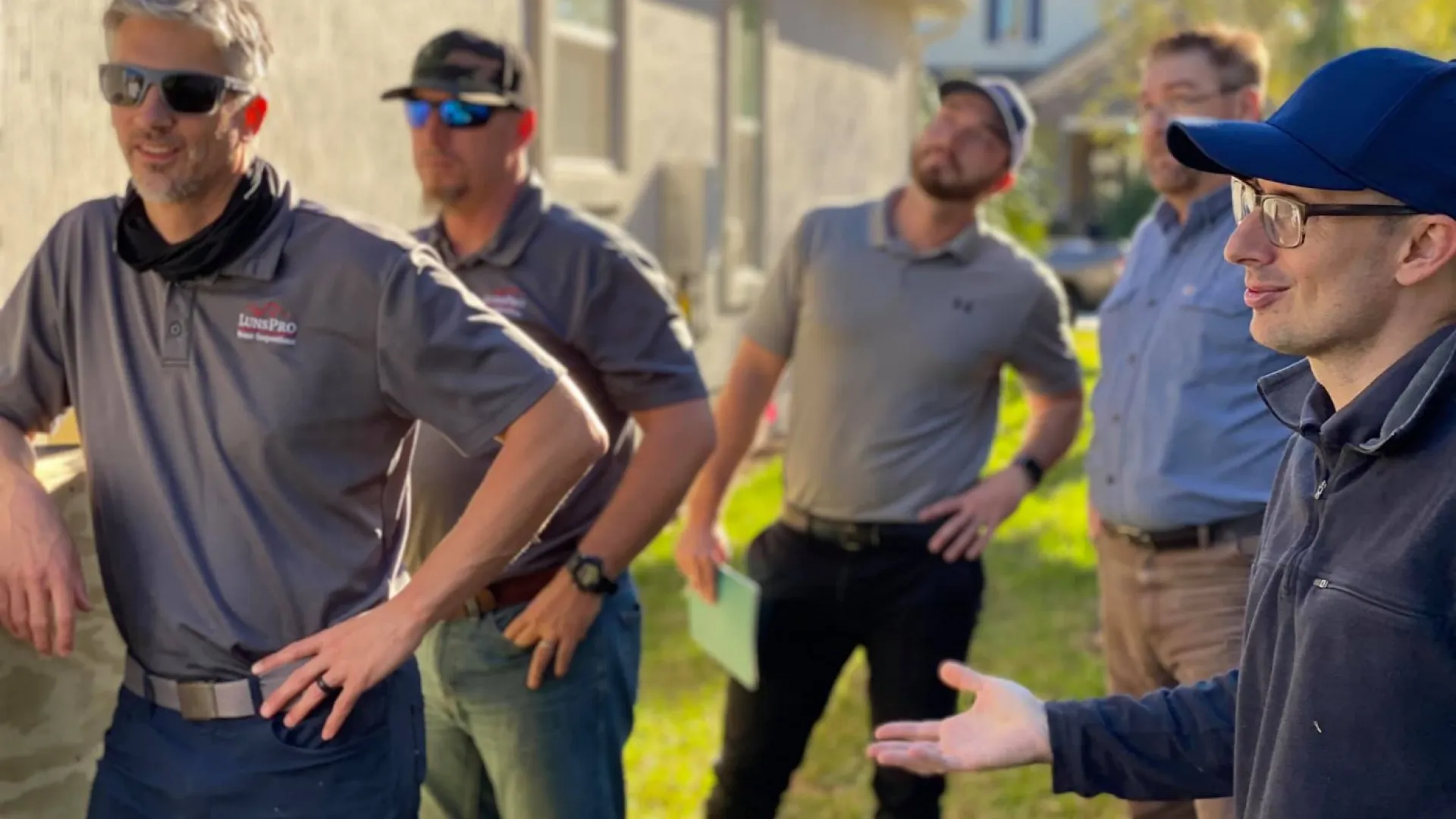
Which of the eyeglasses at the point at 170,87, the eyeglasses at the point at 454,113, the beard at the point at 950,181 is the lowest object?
the beard at the point at 950,181

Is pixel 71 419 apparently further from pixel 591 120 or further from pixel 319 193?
pixel 591 120

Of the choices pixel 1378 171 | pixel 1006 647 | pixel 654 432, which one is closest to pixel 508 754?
pixel 654 432

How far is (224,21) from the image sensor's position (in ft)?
7.54

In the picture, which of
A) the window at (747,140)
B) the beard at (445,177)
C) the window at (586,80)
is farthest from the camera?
the window at (747,140)

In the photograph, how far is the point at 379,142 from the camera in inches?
225

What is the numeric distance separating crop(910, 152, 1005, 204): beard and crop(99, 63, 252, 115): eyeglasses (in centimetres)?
197

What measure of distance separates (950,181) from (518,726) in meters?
1.74

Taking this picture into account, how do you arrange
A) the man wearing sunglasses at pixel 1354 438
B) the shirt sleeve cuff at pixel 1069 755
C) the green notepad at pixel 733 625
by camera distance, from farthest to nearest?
1. the green notepad at pixel 733 625
2. the shirt sleeve cuff at pixel 1069 755
3. the man wearing sunglasses at pixel 1354 438

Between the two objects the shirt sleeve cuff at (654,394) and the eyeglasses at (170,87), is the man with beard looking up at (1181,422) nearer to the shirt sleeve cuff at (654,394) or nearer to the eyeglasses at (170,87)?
the shirt sleeve cuff at (654,394)

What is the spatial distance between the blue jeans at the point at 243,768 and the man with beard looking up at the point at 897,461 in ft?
4.99

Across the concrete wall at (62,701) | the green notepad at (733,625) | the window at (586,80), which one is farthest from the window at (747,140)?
the concrete wall at (62,701)

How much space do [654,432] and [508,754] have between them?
683 mm

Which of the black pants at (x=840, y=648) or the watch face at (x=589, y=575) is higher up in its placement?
the watch face at (x=589, y=575)

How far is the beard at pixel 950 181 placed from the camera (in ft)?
12.4
